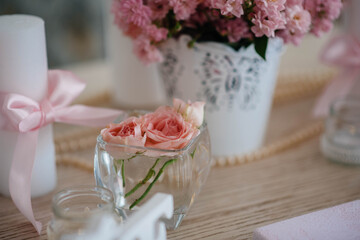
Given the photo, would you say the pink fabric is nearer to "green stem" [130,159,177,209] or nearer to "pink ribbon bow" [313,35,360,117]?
"green stem" [130,159,177,209]

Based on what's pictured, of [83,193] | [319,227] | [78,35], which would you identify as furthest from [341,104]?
[78,35]

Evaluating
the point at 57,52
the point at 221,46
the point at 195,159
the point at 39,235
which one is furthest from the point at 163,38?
the point at 57,52

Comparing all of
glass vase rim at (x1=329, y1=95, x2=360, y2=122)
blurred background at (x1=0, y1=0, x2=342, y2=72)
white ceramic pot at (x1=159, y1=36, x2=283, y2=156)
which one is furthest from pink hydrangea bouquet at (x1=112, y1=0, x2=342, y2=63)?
blurred background at (x1=0, y1=0, x2=342, y2=72)

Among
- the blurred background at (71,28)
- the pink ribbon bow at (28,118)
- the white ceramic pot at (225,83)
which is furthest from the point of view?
the blurred background at (71,28)

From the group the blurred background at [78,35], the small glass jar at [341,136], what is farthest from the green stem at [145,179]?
the blurred background at [78,35]

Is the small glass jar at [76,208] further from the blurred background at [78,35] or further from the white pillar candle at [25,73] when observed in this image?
the blurred background at [78,35]

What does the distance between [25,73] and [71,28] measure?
0.49 metres

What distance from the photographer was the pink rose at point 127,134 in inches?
19.4

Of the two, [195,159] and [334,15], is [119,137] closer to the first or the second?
[195,159]

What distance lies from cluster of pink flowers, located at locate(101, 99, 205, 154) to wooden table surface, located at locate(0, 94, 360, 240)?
4.8 inches

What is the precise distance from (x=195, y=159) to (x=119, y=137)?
0.10 meters

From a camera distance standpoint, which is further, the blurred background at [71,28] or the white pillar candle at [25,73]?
the blurred background at [71,28]

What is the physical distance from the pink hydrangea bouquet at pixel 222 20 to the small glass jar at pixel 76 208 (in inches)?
8.7

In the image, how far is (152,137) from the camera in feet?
1.63
